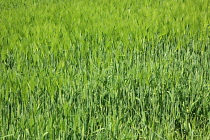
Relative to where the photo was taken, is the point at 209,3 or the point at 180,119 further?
the point at 209,3

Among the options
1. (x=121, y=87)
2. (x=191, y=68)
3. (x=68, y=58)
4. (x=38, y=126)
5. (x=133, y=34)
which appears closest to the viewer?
(x=38, y=126)

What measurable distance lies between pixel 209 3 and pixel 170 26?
58.0 inches

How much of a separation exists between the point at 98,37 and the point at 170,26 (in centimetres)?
83

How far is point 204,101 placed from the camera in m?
1.89

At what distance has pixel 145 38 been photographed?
2992 millimetres

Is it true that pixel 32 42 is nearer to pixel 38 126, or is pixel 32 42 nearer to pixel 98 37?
pixel 98 37

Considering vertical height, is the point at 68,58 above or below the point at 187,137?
above

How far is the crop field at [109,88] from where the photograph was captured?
160cm

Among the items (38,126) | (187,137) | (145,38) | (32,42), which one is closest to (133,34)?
(145,38)

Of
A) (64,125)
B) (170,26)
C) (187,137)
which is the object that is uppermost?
(170,26)

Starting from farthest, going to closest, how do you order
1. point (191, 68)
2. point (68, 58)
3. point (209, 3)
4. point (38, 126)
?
point (209, 3), point (68, 58), point (191, 68), point (38, 126)

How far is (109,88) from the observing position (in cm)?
192

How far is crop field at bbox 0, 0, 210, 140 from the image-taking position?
160cm

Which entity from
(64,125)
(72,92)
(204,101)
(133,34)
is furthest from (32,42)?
(204,101)
